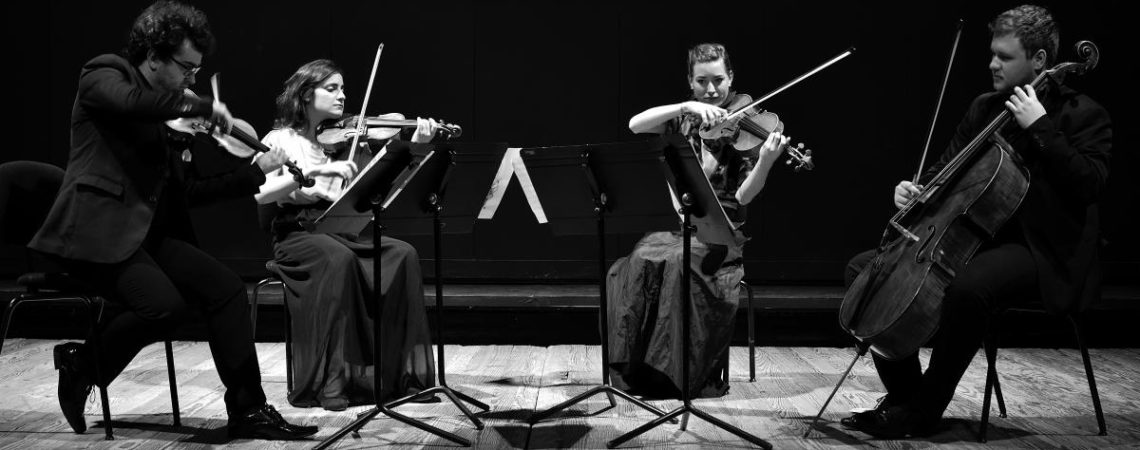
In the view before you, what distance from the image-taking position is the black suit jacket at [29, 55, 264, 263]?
7.53ft

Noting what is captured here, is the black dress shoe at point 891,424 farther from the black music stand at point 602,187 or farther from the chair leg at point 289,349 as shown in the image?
the chair leg at point 289,349

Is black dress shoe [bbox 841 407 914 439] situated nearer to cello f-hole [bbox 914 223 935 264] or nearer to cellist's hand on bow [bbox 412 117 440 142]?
cello f-hole [bbox 914 223 935 264]

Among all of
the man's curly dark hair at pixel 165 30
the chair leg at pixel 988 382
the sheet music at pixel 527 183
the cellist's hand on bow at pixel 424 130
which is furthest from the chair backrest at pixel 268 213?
the chair leg at pixel 988 382

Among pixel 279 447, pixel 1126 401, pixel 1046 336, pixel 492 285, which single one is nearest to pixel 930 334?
pixel 1126 401

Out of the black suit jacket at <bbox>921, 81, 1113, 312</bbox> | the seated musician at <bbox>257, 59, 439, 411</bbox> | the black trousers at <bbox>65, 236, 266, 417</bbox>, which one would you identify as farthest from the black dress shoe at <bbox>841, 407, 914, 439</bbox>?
the black trousers at <bbox>65, 236, 266, 417</bbox>

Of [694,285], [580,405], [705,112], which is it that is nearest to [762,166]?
[705,112]

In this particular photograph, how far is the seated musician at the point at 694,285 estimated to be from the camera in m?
2.99

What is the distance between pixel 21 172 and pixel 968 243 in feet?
7.92

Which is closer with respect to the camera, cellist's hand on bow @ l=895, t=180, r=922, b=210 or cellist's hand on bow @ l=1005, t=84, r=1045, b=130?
cellist's hand on bow @ l=1005, t=84, r=1045, b=130

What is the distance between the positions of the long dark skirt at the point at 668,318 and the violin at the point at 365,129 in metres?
0.81

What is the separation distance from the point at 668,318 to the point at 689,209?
0.77 m

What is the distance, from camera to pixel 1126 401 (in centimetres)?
296

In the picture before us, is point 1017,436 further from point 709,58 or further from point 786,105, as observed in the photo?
point 786,105

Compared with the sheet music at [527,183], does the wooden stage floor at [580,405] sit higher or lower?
lower
